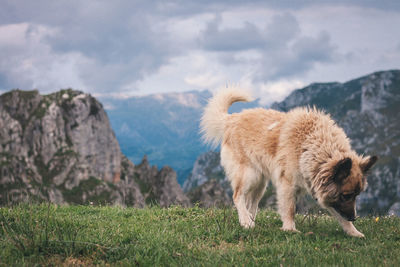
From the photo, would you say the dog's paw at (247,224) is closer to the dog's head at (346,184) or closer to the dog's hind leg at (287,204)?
the dog's hind leg at (287,204)

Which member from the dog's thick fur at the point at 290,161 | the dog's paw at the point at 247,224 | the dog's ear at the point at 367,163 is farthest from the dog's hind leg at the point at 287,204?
the dog's ear at the point at 367,163

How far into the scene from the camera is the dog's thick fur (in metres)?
7.25

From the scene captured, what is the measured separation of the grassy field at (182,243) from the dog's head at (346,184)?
0.64 metres

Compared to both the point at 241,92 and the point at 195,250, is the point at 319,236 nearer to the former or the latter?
the point at 195,250

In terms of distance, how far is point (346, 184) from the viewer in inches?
280

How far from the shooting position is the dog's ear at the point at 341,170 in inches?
269

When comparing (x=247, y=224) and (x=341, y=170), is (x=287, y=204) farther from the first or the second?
(x=341, y=170)

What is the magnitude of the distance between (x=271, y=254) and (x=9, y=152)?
21672cm

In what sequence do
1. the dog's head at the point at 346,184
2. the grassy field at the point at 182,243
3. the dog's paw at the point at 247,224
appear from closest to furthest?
the grassy field at the point at 182,243, the dog's head at the point at 346,184, the dog's paw at the point at 247,224

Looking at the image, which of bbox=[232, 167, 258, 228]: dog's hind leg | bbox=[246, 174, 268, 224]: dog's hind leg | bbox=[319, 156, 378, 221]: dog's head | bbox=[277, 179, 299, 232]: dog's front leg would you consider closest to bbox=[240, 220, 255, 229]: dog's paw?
bbox=[232, 167, 258, 228]: dog's hind leg

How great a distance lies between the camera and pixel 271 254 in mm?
5906

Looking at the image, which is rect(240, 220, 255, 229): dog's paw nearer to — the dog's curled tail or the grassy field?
the grassy field

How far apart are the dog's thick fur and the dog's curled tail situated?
13cm

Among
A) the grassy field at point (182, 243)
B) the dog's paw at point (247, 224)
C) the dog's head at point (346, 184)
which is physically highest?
the dog's head at point (346, 184)
